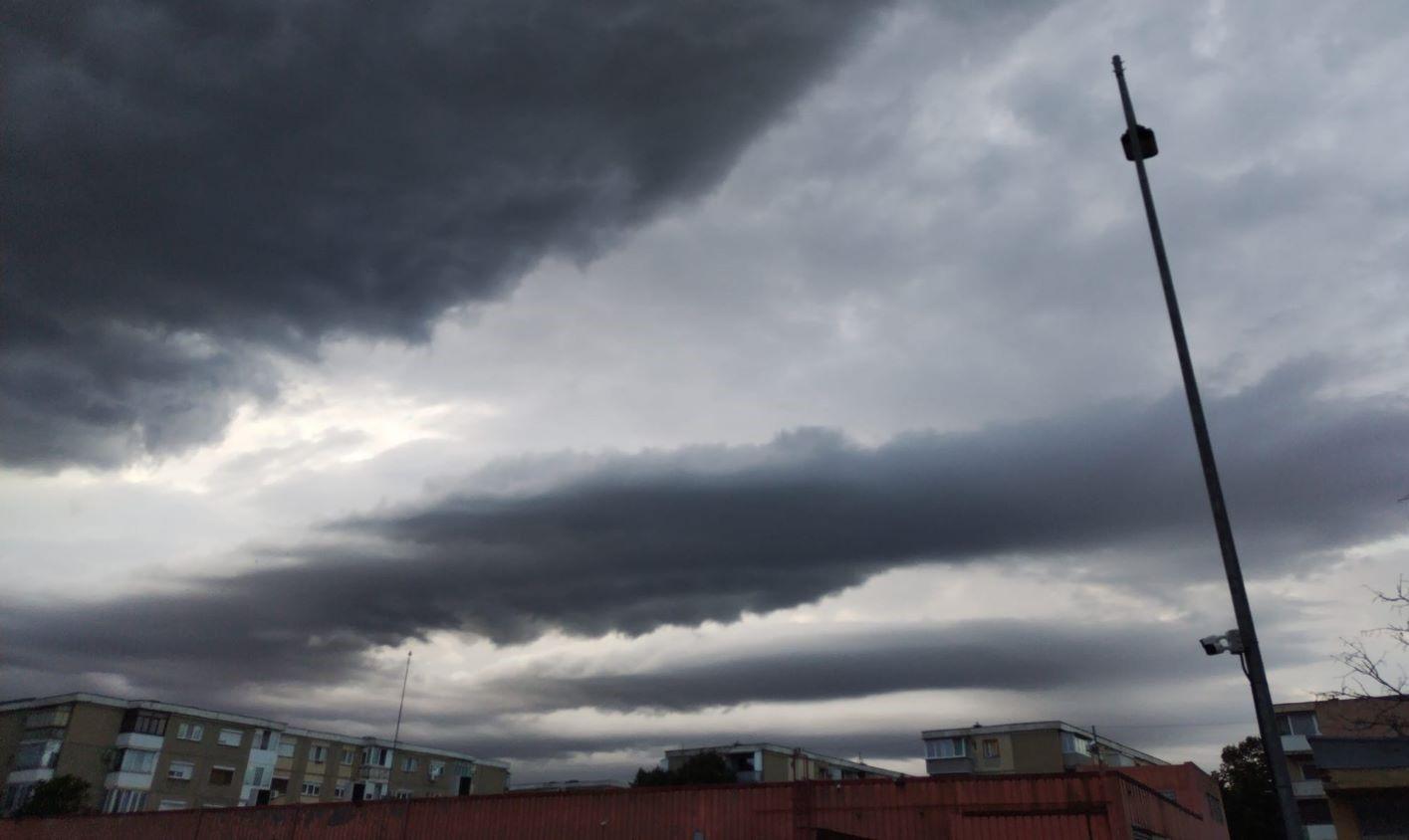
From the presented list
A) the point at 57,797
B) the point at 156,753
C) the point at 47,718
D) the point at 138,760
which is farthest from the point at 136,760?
the point at 57,797

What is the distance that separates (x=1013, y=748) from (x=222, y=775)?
2799 inches

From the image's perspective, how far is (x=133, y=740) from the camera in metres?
75.2

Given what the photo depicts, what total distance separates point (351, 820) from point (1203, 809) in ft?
140

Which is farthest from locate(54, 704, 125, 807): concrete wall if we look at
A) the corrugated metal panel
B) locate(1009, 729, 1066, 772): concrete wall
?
locate(1009, 729, 1066, 772): concrete wall

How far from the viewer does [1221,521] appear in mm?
14609

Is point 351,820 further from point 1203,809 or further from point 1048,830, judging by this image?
point 1203,809

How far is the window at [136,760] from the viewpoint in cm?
7438

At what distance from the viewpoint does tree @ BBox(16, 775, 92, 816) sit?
6294 centimetres

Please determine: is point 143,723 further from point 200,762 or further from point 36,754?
point 36,754

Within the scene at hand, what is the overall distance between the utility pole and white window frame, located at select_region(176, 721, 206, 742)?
86.0 meters

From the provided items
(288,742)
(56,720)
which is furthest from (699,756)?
(56,720)

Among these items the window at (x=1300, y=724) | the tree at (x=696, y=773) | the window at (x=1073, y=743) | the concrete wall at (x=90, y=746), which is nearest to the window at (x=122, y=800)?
the concrete wall at (x=90, y=746)

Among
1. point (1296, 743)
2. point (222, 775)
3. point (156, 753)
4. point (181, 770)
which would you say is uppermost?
point (1296, 743)

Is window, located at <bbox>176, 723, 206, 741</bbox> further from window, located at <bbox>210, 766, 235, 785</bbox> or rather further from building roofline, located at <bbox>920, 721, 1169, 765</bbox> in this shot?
building roofline, located at <bbox>920, 721, 1169, 765</bbox>
